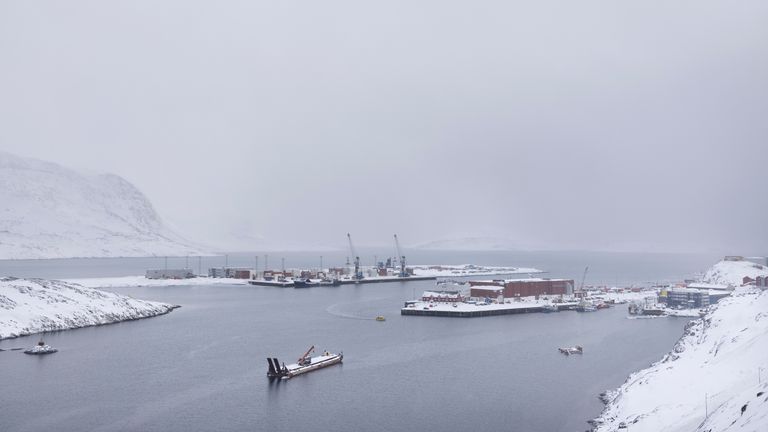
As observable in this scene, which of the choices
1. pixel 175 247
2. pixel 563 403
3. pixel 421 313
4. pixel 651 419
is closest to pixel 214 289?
pixel 421 313

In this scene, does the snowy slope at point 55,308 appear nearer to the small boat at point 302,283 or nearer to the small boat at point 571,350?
the small boat at point 571,350

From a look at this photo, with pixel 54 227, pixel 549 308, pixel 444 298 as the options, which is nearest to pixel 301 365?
pixel 444 298

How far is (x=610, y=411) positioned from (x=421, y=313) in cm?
3529

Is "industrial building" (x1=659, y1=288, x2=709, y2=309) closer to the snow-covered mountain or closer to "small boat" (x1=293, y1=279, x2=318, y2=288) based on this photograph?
"small boat" (x1=293, y1=279, x2=318, y2=288)

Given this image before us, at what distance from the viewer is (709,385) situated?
66.2 ft

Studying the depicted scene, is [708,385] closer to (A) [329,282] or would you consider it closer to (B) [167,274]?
(A) [329,282]

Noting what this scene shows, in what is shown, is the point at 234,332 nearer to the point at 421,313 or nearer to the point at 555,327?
the point at 421,313

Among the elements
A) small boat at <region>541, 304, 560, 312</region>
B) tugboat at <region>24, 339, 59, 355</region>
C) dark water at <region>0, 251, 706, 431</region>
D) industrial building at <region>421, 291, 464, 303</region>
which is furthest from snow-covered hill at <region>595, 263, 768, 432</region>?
industrial building at <region>421, 291, 464, 303</region>

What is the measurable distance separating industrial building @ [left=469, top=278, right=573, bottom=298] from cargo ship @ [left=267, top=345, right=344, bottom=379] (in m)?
34.9

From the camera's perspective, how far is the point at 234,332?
45.2 m

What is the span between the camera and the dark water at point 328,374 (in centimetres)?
2399

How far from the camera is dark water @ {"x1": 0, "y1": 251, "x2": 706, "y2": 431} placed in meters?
24.0

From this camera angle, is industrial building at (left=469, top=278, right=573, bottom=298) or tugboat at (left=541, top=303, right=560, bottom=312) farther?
industrial building at (left=469, top=278, right=573, bottom=298)

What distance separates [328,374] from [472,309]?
2945 centimetres
